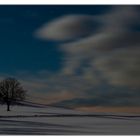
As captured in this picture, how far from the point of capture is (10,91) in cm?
230

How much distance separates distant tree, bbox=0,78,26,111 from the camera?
2.28 meters

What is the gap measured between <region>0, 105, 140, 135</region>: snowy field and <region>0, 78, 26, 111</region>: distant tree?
47 mm

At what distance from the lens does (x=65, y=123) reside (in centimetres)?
229

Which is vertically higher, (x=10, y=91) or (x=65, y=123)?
(x=10, y=91)

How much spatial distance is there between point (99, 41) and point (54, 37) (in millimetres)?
256

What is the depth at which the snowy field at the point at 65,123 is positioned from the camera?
2.28 metres

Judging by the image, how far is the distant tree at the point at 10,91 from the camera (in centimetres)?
228

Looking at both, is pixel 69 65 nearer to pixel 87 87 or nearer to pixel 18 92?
pixel 87 87

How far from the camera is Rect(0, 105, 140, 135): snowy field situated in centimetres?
228

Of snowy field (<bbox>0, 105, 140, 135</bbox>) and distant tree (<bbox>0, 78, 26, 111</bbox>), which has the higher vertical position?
distant tree (<bbox>0, 78, 26, 111</bbox>)

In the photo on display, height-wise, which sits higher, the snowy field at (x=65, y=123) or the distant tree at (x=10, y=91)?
the distant tree at (x=10, y=91)

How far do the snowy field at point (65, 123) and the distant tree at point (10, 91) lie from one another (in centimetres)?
5

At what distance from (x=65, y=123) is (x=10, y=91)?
359mm
